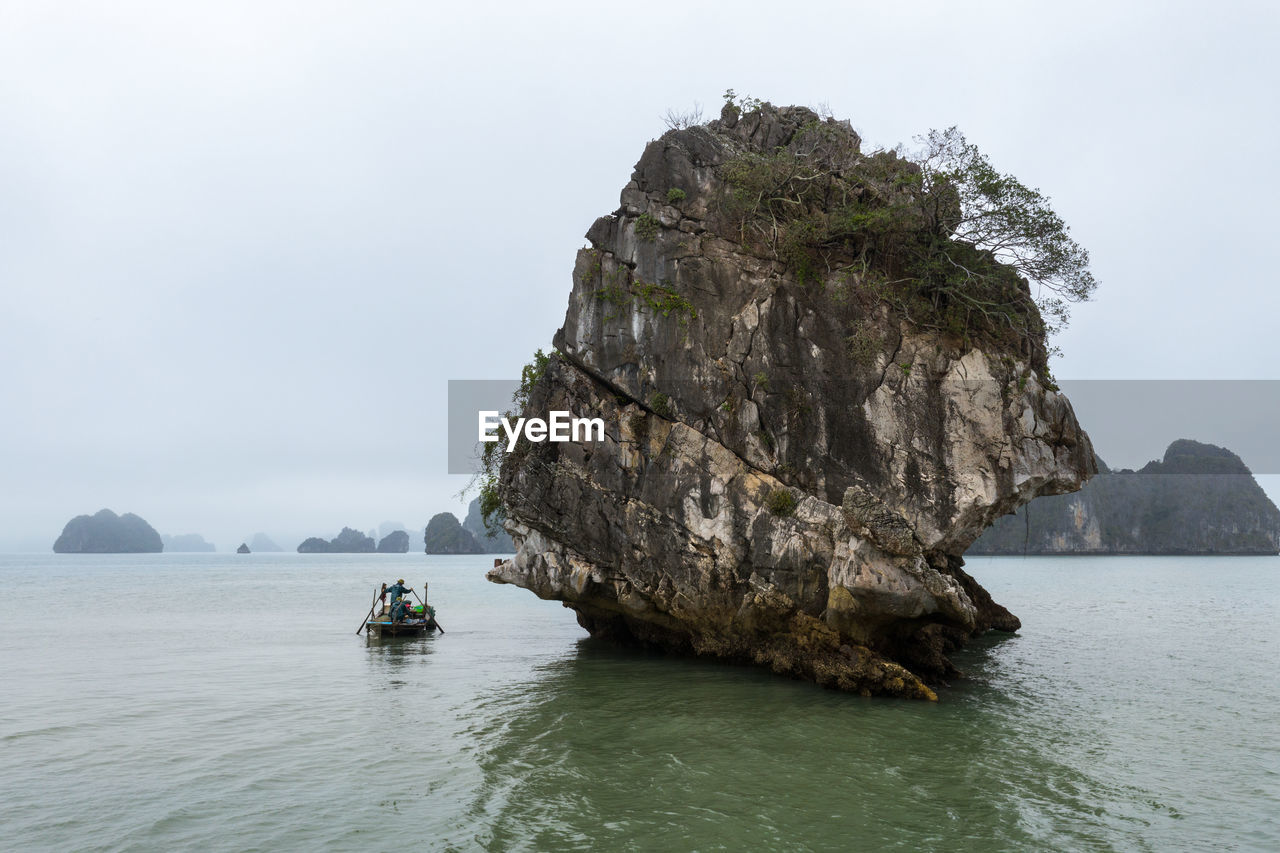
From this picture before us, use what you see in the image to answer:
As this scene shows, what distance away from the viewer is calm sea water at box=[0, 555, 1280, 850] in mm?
9516

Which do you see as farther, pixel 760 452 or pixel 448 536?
pixel 448 536

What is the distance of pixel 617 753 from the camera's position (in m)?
12.7

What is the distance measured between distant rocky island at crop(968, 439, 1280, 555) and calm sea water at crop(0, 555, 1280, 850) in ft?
401

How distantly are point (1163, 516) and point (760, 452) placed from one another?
145 metres

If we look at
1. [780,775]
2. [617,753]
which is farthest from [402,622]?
Result: [780,775]

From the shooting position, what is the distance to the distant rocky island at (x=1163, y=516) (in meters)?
127

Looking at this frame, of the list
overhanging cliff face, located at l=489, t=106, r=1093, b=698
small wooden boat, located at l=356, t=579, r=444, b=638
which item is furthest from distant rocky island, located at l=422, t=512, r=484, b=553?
overhanging cliff face, located at l=489, t=106, r=1093, b=698

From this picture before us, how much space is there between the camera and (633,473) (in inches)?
771

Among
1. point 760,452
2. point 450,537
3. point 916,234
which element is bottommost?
point 450,537

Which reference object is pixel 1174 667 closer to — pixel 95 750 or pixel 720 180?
pixel 720 180

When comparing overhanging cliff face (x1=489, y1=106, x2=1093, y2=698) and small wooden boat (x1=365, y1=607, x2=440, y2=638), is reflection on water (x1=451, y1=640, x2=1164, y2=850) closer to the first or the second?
overhanging cliff face (x1=489, y1=106, x2=1093, y2=698)

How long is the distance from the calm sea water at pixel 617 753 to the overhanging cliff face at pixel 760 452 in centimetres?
180

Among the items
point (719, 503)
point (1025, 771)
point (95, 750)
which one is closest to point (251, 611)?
point (95, 750)
